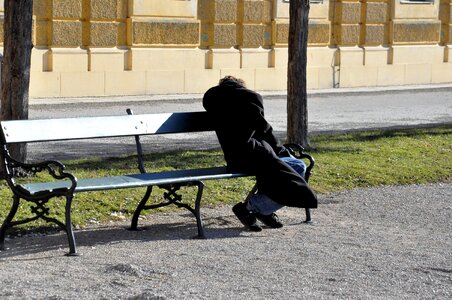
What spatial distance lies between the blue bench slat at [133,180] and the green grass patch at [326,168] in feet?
2.07

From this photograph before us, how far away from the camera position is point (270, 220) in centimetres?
852

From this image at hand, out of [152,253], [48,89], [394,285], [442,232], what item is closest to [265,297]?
[394,285]

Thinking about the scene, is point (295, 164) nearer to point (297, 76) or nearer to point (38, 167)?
point (38, 167)

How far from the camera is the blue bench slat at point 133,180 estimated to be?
298 inches

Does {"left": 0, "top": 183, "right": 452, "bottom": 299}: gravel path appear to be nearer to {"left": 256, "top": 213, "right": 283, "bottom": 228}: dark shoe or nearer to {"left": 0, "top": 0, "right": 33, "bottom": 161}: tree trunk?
{"left": 256, "top": 213, "right": 283, "bottom": 228}: dark shoe

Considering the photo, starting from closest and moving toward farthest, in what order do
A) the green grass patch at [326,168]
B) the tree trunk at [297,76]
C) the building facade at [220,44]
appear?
the green grass patch at [326,168], the tree trunk at [297,76], the building facade at [220,44]

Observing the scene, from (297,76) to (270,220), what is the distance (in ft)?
13.1

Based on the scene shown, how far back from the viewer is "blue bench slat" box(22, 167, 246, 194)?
756 centimetres

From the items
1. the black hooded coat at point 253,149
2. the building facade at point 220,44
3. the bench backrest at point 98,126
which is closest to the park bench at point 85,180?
the bench backrest at point 98,126

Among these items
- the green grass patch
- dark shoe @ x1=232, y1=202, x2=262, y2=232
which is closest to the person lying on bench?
dark shoe @ x1=232, y1=202, x2=262, y2=232

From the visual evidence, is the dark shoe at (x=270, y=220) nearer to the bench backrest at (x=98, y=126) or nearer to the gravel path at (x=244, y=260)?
the gravel path at (x=244, y=260)

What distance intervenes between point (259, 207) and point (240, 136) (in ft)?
1.81

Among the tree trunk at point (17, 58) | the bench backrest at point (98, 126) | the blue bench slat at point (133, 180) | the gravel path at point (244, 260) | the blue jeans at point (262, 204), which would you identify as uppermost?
the tree trunk at point (17, 58)

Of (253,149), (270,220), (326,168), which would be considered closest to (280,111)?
(326,168)
